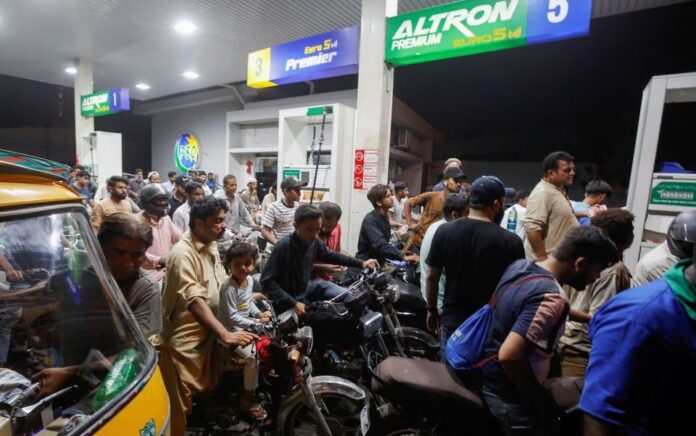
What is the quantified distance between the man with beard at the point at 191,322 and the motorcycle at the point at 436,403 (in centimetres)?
83

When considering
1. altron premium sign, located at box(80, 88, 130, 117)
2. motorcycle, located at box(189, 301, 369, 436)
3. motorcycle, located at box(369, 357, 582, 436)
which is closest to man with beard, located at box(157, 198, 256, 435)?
motorcycle, located at box(189, 301, 369, 436)

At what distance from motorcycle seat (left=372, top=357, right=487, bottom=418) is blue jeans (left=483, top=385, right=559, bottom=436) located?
2.9 inches

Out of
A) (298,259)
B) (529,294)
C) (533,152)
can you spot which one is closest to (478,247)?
(529,294)

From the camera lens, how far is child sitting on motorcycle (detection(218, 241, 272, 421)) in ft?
7.05

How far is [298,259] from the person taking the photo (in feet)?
8.84

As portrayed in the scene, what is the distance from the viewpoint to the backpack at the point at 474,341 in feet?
5.46

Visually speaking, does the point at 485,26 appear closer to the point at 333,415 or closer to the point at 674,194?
the point at 674,194

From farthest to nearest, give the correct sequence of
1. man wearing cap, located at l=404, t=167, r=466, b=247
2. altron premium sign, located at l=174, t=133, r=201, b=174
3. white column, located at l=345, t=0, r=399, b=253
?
altron premium sign, located at l=174, t=133, r=201, b=174 → white column, located at l=345, t=0, r=399, b=253 → man wearing cap, located at l=404, t=167, r=466, b=247

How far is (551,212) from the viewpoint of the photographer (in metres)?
3.21

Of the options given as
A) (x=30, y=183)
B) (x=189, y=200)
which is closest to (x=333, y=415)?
(x=30, y=183)

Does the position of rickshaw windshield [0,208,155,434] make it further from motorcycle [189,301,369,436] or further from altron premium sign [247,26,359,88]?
altron premium sign [247,26,359,88]

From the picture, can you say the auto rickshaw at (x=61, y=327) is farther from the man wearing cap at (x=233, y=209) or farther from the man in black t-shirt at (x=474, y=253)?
the man wearing cap at (x=233, y=209)

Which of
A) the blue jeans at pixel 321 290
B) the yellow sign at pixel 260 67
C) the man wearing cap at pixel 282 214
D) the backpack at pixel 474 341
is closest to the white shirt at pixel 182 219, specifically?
the man wearing cap at pixel 282 214

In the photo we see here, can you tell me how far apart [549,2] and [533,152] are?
28.8 ft
